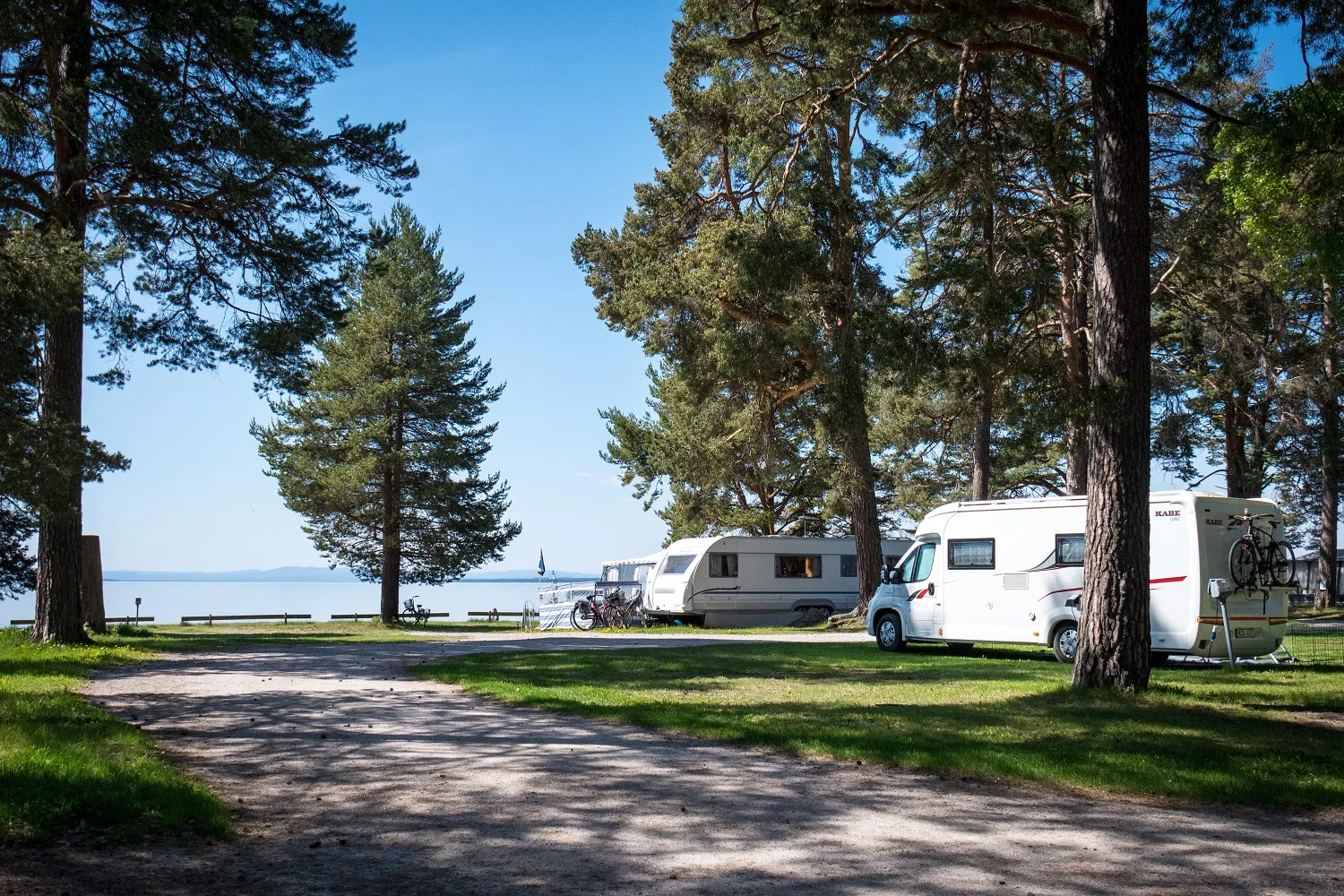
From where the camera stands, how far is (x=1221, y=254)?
714 inches

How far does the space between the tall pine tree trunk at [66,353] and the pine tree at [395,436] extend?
1804 cm

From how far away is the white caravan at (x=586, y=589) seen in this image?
104 feet

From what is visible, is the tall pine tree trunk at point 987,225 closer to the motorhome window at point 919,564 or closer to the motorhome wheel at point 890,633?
the motorhome window at point 919,564

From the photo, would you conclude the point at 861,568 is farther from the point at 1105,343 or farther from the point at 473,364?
the point at 473,364

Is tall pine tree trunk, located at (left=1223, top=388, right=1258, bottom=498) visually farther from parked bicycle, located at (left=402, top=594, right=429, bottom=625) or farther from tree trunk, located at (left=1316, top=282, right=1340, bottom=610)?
parked bicycle, located at (left=402, top=594, right=429, bottom=625)

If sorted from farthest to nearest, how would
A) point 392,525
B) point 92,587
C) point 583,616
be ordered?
point 392,525, point 583,616, point 92,587

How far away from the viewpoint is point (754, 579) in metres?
29.5

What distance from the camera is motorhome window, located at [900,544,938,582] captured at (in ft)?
56.9

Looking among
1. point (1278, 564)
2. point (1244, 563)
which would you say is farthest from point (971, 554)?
point (1278, 564)

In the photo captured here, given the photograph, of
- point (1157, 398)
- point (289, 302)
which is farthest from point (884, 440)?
point (289, 302)

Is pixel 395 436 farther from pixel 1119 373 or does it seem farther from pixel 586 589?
pixel 1119 373

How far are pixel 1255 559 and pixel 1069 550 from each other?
2.37 metres

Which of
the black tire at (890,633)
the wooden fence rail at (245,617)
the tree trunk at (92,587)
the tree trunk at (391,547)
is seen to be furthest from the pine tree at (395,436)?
the black tire at (890,633)

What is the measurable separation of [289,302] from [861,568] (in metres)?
13.5
